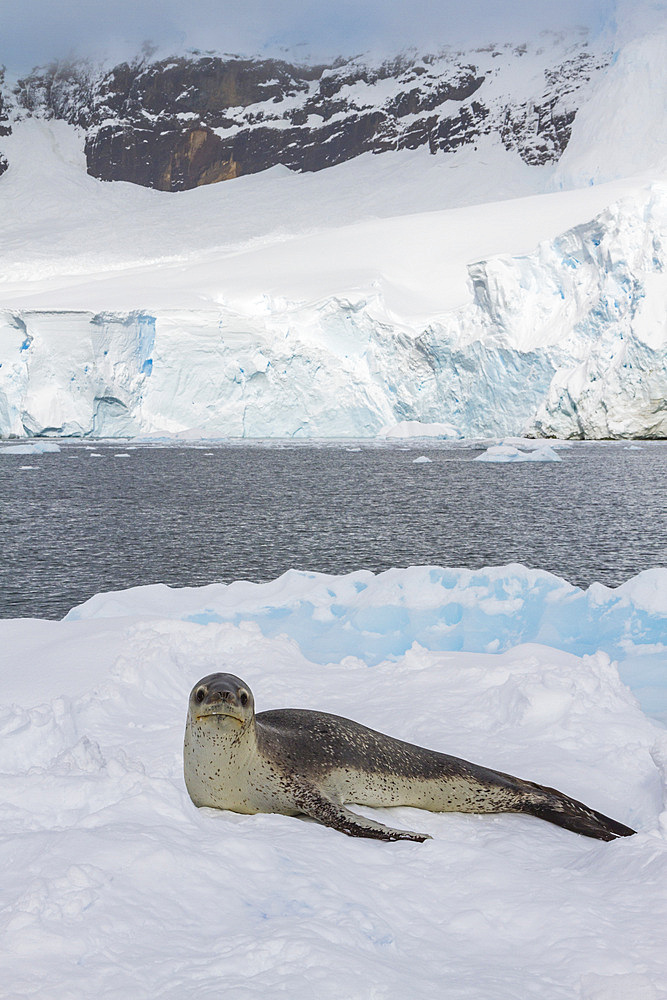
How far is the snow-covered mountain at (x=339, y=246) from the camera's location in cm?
3934

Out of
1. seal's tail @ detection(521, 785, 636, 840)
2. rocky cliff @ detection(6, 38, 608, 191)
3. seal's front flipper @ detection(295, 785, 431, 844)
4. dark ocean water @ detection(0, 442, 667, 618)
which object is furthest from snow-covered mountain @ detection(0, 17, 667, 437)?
seal's front flipper @ detection(295, 785, 431, 844)

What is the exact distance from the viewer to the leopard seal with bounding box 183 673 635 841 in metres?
3.10

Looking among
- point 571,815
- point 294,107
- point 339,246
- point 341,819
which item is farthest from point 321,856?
point 294,107

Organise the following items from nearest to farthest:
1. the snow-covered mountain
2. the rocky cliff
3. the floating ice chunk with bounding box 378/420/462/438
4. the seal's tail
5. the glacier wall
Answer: the seal's tail → the glacier wall → the snow-covered mountain → the floating ice chunk with bounding box 378/420/462/438 → the rocky cliff

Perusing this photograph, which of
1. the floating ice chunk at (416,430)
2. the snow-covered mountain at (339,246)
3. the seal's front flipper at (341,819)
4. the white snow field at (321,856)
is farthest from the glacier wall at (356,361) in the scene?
the seal's front flipper at (341,819)

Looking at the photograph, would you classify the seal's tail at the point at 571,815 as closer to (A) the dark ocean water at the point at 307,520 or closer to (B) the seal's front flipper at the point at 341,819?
(B) the seal's front flipper at the point at 341,819

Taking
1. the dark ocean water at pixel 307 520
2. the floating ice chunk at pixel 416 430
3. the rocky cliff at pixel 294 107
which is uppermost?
the rocky cliff at pixel 294 107

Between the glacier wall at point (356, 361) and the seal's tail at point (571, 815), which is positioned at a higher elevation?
the glacier wall at point (356, 361)

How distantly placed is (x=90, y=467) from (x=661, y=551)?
2380 cm

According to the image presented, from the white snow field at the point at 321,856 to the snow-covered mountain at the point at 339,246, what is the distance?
1329 inches

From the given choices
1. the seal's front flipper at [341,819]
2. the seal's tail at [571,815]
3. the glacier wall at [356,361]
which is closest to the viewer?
the seal's front flipper at [341,819]

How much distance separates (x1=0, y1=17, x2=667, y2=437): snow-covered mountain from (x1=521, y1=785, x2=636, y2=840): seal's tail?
34933 millimetres

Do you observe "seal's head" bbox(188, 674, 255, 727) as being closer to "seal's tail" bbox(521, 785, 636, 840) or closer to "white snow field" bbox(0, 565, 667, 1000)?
"white snow field" bbox(0, 565, 667, 1000)

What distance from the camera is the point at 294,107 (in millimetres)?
106375
